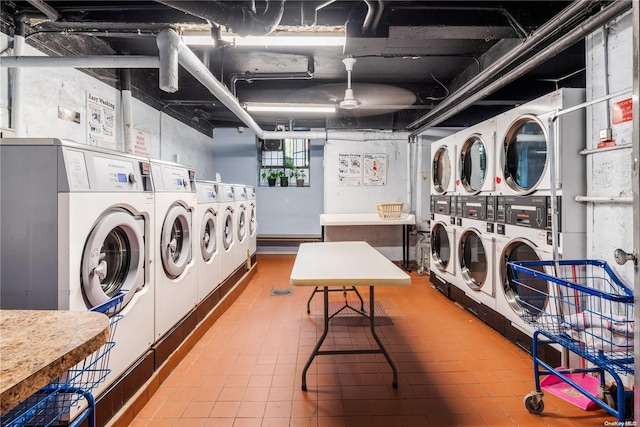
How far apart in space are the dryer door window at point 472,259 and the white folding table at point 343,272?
54.7 inches

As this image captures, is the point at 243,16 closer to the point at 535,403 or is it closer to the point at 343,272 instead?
the point at 343,272

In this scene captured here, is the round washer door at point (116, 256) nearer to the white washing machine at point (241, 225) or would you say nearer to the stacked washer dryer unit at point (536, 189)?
the stacked washer dryer unit at point (536, 189)

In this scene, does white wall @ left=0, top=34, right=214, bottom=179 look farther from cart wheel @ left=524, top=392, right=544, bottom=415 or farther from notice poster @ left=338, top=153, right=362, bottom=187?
cart wheel @ left=524, top=392, right=544, bottom=415

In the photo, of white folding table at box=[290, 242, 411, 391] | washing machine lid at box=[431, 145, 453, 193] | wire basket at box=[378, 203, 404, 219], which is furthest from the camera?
wire basket at box=[378, 203, 404, 219]

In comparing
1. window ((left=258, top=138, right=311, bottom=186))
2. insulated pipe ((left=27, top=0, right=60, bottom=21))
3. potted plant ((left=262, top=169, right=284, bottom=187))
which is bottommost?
potted plant ((left=262, top=169, right=284, bottom=187))

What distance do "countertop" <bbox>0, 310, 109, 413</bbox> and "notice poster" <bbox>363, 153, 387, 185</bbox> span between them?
574cm

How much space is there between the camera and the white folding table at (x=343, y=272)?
1918 mm

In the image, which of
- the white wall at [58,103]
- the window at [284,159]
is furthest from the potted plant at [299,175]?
the white wall at [58,103]

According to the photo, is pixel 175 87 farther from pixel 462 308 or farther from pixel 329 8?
pixel 462 308

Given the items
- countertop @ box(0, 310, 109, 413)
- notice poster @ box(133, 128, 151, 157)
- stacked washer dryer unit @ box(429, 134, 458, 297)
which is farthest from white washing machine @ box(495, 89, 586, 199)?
notice poster @ box(133, 128, 151, 157)

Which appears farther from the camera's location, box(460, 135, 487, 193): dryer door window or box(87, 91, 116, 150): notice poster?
box(460, 135, 487, 193): dryer door window

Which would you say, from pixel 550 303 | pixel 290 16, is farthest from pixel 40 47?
pixel 550 303

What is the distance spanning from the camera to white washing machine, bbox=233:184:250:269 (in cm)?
473

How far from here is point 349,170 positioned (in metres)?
6.32
